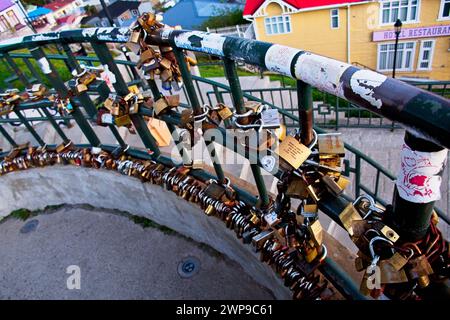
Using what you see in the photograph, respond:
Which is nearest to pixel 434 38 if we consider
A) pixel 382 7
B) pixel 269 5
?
pixel 382 7

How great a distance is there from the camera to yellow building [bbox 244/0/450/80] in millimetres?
14883

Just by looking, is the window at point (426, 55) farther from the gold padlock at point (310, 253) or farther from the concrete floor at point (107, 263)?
the gold padlock at point (310, 253)

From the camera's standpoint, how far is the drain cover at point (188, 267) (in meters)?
3.02

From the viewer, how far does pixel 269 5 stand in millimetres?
16953

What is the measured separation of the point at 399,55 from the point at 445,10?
9.70 feet

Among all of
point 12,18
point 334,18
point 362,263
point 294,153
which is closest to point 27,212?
point 294,153

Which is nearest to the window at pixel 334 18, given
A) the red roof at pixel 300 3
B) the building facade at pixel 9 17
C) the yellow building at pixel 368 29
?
the yellow building at pixel 368 29

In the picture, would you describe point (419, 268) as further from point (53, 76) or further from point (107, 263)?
point (107, 263)

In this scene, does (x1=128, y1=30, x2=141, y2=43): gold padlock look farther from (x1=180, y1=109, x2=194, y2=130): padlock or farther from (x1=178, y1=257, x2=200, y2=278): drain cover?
(x1=178, y1=257, x2=200, y2=278): drain cover

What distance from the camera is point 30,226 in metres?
4.01

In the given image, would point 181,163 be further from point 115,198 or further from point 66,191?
point 66,191

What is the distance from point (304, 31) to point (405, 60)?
5653 mm

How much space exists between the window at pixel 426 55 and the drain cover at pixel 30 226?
60.6 feet

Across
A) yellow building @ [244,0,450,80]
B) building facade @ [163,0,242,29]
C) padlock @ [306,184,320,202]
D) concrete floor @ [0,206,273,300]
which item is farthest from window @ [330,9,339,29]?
building facade @ [163,0,242,29]
